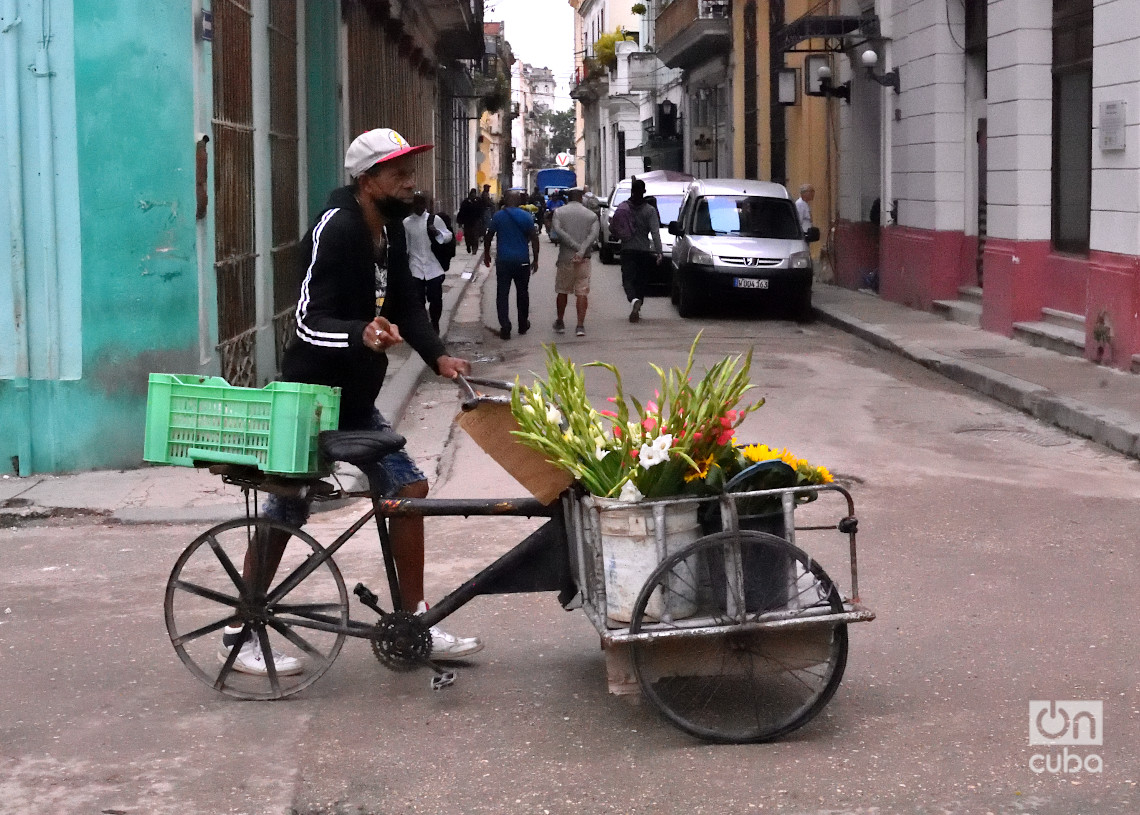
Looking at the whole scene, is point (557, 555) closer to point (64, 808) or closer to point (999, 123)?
point (64, 808)

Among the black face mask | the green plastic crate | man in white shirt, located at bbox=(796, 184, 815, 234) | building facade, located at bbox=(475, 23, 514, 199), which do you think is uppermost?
building facade, located at bbox=(475, 23, 514, 199)

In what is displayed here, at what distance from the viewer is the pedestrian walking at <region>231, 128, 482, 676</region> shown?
5055 millimetres

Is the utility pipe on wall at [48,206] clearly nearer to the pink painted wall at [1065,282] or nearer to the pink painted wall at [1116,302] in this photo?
the pink painted wall at [1116,302]

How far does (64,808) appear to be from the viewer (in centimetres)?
426

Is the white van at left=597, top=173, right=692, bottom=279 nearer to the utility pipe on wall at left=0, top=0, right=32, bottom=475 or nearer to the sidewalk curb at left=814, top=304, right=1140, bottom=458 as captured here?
the sidewalk curb at left=814, top=304, right=1140, bottom=458

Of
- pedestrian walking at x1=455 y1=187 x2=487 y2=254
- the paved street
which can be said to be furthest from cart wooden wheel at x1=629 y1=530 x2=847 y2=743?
pedestrian walking at x1=455 y1=187 x2=487 y2=254

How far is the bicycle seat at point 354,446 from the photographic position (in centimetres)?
477

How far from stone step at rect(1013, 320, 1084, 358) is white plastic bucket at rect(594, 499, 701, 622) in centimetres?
995

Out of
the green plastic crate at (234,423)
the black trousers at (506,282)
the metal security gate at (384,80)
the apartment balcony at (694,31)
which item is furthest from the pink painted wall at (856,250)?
the green plastic crate at (234,423)

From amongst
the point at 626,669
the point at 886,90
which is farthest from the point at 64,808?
the point at 886,90

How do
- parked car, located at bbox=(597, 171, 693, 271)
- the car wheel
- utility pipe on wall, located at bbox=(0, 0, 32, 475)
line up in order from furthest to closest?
parked car, located at bbox=(597, 171, 693, 271) < the car wheel < utility pipe on wall, located at bbox=(0, 0, 32, 475)

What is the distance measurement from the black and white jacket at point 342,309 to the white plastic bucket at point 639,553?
1.00m

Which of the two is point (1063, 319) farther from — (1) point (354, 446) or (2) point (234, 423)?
(2) point (234, 423)

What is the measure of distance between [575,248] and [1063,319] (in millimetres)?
5153
